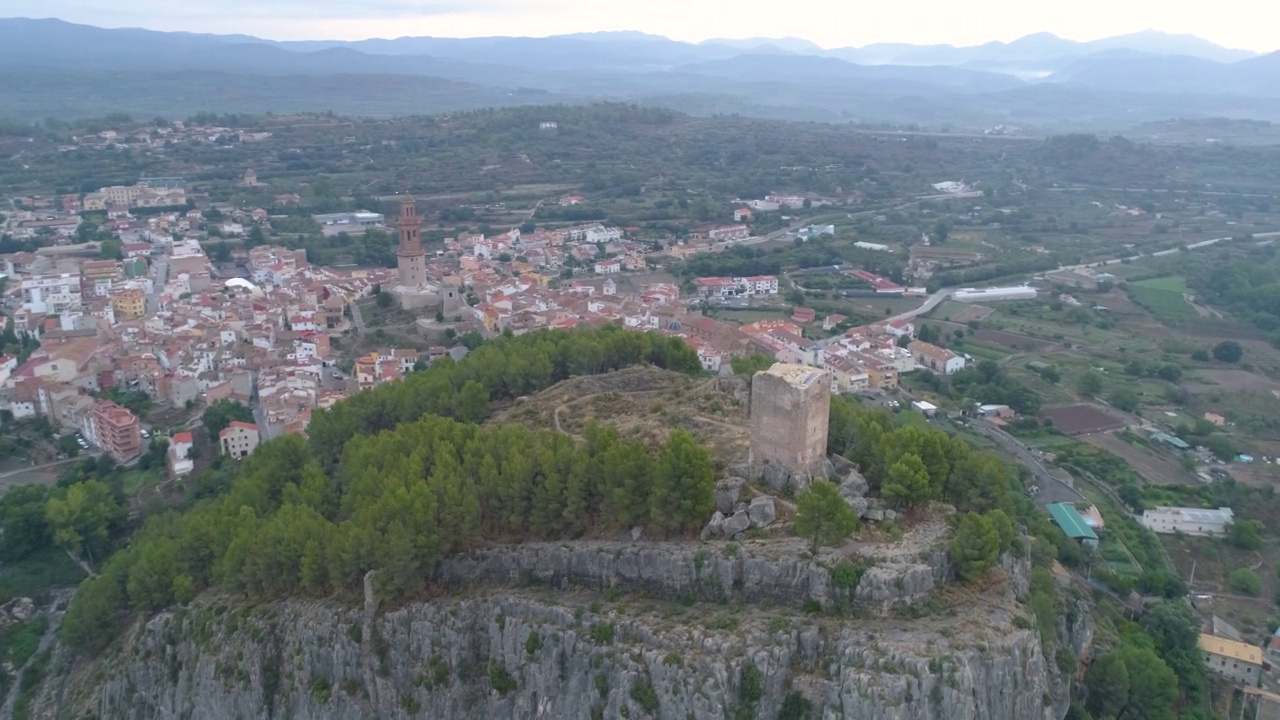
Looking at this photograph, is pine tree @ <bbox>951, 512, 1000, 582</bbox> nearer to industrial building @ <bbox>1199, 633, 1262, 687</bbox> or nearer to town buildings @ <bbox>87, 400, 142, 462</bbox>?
industrial building @ <bbox>1199, 633, 1262, 687</bbox>

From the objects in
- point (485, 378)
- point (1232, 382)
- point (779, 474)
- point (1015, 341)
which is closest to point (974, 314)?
point (1015, 341)

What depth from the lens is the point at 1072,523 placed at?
3412 cm

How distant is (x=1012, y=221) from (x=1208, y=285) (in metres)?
24.9

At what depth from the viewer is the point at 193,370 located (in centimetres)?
4669

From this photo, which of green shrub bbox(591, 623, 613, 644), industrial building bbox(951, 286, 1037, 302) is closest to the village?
industrial building bbox(951, 286, 1037, 302)

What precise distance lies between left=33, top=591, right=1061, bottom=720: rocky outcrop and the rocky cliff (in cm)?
4

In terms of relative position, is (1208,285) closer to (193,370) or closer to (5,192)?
(193,370)

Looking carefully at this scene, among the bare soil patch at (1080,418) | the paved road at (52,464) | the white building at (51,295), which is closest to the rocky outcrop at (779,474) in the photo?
the bare soil patch at (1080,418)

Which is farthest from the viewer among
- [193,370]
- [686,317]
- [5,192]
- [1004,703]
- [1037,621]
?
[5,192]

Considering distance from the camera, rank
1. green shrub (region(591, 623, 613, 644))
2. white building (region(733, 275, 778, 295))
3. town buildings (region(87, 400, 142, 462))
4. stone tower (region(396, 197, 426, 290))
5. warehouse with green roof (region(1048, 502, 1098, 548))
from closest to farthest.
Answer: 1. green shrub (region(591, 623, 613, 644))
2. warehouse with green roof (region(1048, 502, 1098, 548))
3. town buildings (region(87, 400, 142, 462))
4. stone tower (region(396, 197, 426, 290))
5. white building (region(733, 275, 778, 295))

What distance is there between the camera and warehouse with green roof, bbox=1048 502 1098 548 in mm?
Result: 33188

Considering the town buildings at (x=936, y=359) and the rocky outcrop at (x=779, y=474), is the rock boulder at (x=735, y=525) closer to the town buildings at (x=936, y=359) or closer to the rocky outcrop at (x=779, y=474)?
the rocky outcrop at (x=779, y=474)

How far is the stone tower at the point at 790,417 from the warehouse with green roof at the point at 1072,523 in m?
15.1

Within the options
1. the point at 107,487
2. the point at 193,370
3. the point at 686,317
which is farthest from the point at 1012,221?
the point at 107,487
